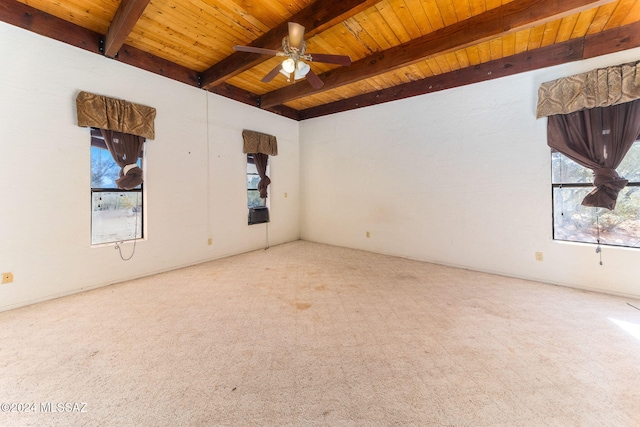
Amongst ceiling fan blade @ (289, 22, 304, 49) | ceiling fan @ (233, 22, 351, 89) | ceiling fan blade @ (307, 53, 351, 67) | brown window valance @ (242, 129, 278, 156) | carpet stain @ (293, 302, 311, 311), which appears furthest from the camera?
brown window valance @ (242, 129, 278, 156)

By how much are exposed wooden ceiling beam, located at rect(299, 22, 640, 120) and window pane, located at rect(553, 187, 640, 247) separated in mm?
1212

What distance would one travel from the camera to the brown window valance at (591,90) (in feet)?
8.88

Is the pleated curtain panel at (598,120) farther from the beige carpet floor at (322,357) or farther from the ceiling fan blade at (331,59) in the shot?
the ceiling fan blade at (331,59)

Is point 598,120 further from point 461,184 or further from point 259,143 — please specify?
point 259,143

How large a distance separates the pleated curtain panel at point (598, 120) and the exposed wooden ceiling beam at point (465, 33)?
3.36 ft

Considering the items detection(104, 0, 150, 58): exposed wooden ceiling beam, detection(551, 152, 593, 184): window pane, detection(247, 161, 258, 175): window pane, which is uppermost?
detection(104, 0, 150, 58): exposed wooden ceiling beam

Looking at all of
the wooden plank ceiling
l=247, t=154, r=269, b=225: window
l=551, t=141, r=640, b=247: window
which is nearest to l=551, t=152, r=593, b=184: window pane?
l=551, t=141, r=640, b=247: window

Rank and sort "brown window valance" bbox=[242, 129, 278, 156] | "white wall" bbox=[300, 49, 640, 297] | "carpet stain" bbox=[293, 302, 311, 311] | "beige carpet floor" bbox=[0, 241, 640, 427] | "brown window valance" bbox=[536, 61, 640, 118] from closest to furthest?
1. "beige carpet floor" bbox=[0, 241, 640, 427]
2. "carpet stain" bbox=[293, 302, 311, 311]
3. "brown window valance" bbox=[536, 61, 640, 118]
4. "white wall" bbox=[300, 49, 640, 297]
5. "brown window valance" bbox=[242, 129, 278, 156]

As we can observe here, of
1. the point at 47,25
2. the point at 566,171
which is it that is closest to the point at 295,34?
the point at 47,25

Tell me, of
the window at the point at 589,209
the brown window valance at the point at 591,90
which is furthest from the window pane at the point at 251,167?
the window at the point at 589,209

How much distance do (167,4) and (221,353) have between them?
329 centimetres

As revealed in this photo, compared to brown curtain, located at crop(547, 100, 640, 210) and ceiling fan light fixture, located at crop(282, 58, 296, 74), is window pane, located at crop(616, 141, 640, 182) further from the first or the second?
ceiling fan light fixture, located at crop(282, 58, 296, 74)

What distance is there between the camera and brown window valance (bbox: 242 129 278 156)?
184 inches

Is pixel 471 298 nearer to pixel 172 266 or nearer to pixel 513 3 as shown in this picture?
pixel 513 3
